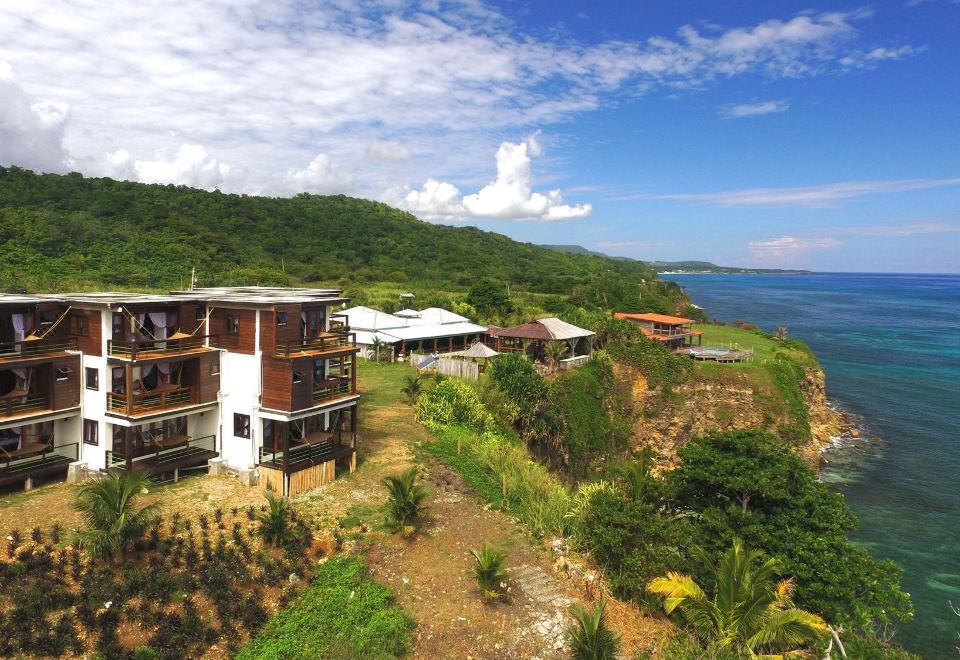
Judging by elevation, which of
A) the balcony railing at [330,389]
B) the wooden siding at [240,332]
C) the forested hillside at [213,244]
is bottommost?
the balcony railing at [330,389]

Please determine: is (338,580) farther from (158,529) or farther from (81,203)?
(81,203)

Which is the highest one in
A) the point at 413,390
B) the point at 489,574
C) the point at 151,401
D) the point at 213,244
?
the point at 213,244

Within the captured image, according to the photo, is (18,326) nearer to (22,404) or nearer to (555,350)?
(22,404)

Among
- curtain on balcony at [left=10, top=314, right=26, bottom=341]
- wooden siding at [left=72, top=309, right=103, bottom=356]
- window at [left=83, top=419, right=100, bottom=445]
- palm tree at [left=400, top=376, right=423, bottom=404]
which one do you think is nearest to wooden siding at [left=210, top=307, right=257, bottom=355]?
wooden siding at [left=72, top=309, right=103, bottom=356]

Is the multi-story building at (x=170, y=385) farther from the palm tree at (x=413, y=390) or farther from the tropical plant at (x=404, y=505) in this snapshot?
the palm tree at (x=413, y=390)

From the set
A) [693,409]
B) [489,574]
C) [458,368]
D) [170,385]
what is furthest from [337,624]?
[693,409]

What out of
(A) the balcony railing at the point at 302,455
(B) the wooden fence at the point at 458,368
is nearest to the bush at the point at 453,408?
(B) the wooden fence at the point at 458,368
